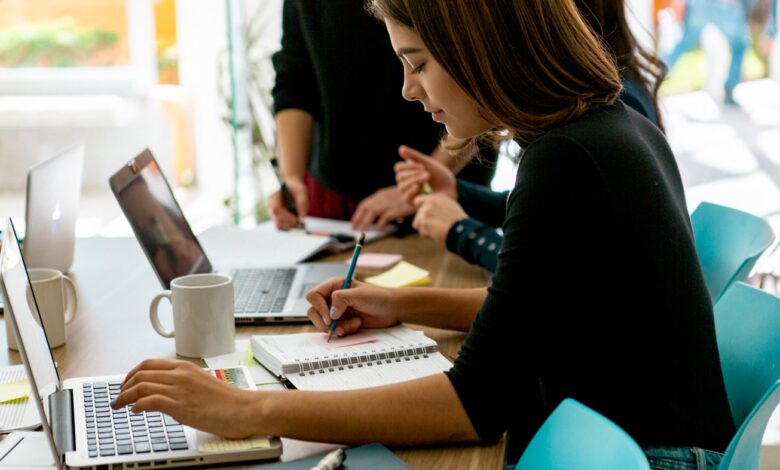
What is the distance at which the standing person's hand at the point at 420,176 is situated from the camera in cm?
208

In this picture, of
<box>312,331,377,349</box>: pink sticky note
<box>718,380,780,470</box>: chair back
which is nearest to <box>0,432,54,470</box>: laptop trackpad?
<box>312,331,377,349</box>: pink sticky note

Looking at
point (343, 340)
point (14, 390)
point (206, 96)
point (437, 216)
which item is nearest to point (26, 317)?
point (14, 390)

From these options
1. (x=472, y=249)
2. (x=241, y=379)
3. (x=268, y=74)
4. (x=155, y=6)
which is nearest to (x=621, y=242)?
(x=241, y=379)

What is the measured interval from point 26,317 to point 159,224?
642 millimetres

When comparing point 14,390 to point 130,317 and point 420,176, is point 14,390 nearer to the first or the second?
point 130,317

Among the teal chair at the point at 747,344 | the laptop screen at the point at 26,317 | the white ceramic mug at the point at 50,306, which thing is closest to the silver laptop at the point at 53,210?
the white ceramic mug at the point at 50,306

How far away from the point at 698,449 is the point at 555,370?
0.62ft

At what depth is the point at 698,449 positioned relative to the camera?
1155 mm

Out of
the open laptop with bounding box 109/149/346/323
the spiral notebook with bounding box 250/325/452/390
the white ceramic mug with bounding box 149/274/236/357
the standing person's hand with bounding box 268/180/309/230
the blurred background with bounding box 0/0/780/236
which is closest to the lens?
the spiral notebook with bounding box 250/325/452/390

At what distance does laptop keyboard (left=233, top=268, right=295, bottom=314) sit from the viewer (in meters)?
1.61

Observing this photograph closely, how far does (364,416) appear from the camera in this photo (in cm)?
109

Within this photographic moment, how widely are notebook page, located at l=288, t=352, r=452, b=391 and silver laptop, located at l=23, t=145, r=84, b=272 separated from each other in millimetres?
647

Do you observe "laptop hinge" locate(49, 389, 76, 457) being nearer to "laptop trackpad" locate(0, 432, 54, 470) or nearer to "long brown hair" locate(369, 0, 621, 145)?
"laptop trackpad" locate(0, 432, 54, 470)

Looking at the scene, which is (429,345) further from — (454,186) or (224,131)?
(224,131)
